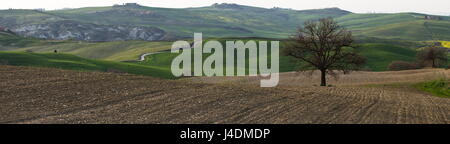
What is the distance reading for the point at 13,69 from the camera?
31.3 metres

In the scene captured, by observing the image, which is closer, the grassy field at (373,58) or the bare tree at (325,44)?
the bare tree at (325,44)

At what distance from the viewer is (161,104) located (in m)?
23.3

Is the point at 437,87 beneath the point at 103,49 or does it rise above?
beneath

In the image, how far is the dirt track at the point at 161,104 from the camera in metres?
20.0

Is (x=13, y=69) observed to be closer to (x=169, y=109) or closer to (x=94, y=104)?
(x=94, y=104)

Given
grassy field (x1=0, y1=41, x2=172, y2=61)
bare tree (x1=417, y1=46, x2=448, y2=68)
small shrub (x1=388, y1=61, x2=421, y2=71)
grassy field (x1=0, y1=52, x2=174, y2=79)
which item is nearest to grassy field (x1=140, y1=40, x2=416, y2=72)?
small shrub (x1=388, y1=61, x2=421, y2=71)

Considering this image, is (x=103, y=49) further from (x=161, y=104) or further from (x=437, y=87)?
(x=161, y=104)

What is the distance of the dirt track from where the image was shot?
1997 cm

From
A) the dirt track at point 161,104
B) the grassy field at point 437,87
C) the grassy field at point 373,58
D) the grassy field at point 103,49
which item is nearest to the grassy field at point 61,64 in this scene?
the grassy field at point 373,58

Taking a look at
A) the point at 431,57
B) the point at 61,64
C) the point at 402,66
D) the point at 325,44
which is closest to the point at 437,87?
the point at 325,44

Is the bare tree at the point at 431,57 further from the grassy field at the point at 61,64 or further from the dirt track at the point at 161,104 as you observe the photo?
the dirt track at the point at 161,104
